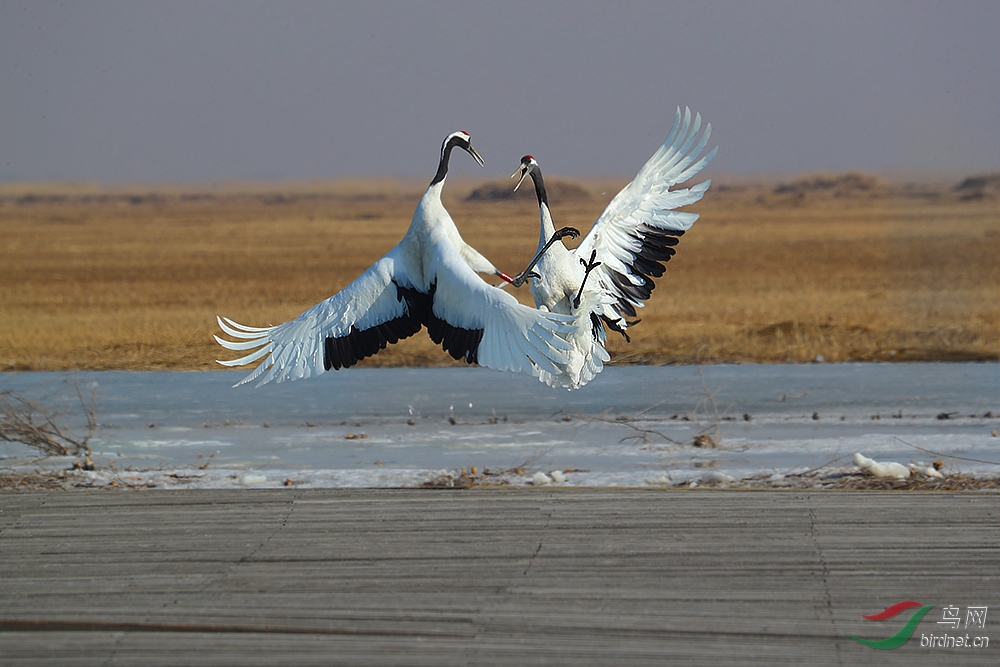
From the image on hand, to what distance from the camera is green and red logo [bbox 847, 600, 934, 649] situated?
563cm

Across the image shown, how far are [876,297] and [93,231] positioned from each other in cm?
3819

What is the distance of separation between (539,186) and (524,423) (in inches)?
243

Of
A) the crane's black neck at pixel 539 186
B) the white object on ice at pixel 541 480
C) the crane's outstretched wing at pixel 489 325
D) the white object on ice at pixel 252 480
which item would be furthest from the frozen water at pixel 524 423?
the crane's black neck at pixel 539 186

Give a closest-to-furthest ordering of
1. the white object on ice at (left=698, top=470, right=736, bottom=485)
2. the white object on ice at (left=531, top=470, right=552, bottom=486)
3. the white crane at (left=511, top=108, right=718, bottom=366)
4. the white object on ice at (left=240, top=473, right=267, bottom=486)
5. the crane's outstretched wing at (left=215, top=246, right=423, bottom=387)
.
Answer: the crane's outstretched wing at (left=215, top=246, right=423, bottom=387) → the white crane at (left=511, top=108, right=718, bottom=366) → the white object on ice at (left=698, top=470, right=736, bottom=485) → the white object on ice at (left=531, top=470, right=552, bottom=486) → the white object on ice at (left=240, top=473, right=267, bottom=486)

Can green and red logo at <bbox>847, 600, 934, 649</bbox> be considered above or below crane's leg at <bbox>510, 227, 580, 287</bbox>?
below

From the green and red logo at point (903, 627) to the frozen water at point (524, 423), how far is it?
324 cm

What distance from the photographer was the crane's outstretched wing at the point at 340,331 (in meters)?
7.00

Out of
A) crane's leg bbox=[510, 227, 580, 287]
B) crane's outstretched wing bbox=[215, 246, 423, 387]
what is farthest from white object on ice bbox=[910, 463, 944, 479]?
crane's outstretched wing bbox=[215, 246, 423, 387]

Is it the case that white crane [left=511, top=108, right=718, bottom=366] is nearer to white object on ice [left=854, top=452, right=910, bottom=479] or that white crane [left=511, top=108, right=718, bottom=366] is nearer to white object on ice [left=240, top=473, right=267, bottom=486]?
white object on ice [left=854, top=452, right=910, bottom=479]

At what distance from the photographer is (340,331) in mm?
7160

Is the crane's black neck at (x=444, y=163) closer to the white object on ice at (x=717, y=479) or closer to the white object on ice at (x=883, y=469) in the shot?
the white object on ice at (x=717, y=479)

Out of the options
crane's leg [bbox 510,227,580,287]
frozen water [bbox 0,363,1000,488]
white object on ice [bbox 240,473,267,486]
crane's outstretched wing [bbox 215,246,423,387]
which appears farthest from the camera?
frozen water [bbox 0,363,1000,488]

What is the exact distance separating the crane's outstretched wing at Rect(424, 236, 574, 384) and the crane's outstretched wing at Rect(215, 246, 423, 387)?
0.31 m

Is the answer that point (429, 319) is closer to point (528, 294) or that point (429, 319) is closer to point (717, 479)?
point (717, 479)
